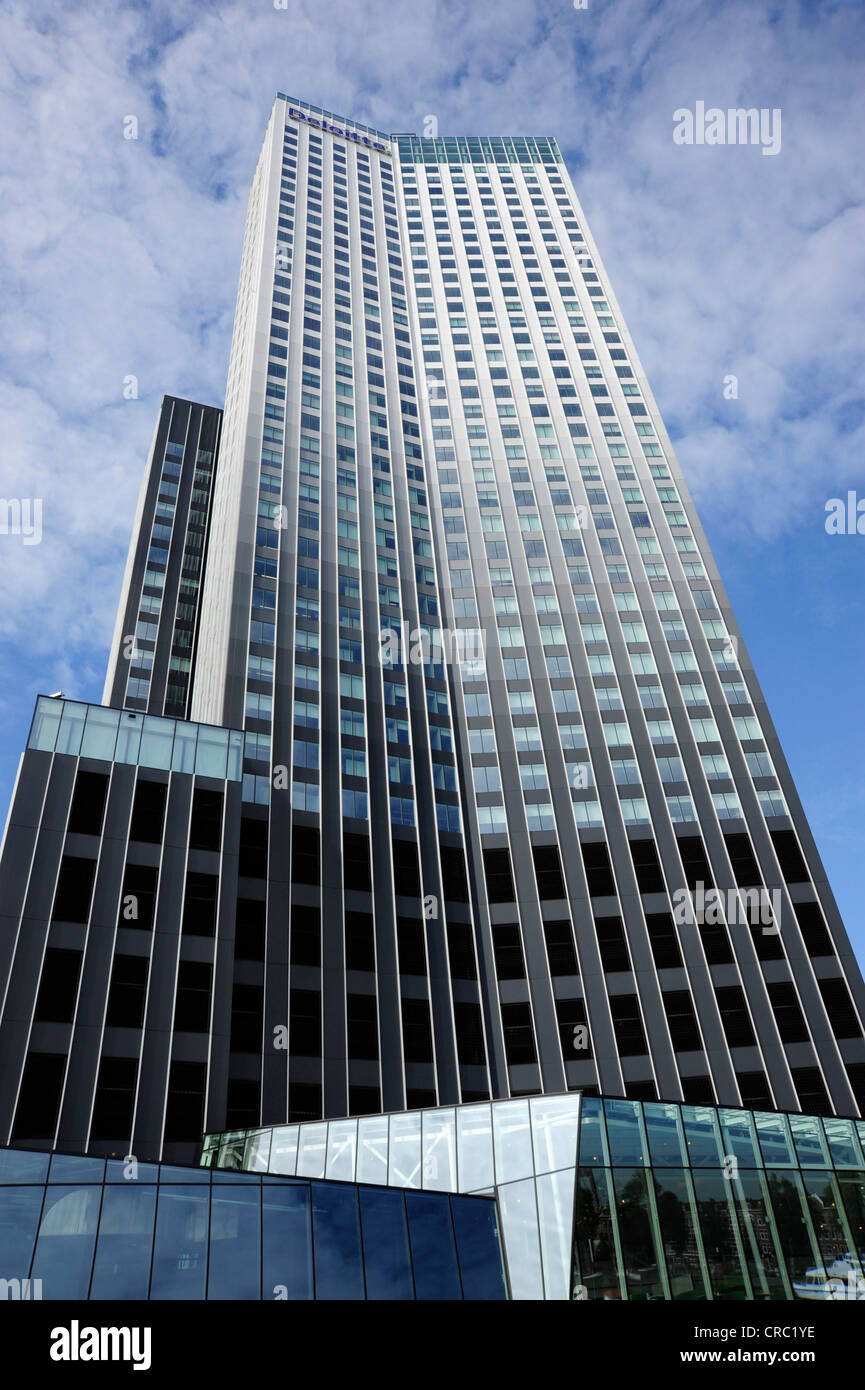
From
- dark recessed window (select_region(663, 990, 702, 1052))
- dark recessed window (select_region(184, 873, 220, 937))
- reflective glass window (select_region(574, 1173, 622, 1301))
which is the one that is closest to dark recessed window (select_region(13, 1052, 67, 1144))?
dark recessed window (select_region(184, 873, 220, 937))

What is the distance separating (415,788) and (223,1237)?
5240 cm

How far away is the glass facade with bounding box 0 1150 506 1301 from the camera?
2348 cm

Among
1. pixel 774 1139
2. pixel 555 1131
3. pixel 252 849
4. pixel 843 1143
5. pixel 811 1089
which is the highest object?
pixel 252 849

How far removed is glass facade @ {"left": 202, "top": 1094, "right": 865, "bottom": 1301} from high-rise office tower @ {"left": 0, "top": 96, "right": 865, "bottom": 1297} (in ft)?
1.30

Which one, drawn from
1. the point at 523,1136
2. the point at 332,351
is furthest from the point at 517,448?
the point at 523,1136

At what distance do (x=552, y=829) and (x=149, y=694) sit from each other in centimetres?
5171

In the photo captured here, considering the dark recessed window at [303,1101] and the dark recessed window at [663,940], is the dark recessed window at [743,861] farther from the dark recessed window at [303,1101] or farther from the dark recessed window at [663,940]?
the dark recessed window at [303,1101]

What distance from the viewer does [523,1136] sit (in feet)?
107

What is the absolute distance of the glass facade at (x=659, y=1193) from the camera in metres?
28.9

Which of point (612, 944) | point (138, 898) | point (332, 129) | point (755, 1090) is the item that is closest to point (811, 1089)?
point (755, 1090)

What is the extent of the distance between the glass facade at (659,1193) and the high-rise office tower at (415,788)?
15.6 inches

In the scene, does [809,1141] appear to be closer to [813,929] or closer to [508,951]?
[508,951]

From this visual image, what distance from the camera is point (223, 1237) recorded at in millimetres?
25656
